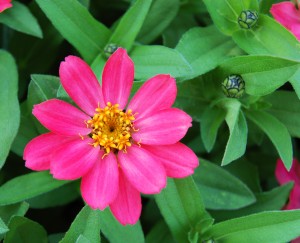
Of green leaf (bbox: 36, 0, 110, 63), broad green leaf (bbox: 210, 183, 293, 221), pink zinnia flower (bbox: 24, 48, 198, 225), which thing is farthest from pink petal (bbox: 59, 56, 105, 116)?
broad green leaf (bbox: 210, 183, 293, 221)

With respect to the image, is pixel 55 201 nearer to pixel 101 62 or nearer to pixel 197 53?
pixel 101 62

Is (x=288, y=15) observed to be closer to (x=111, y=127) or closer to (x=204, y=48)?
(x=204, y=48)

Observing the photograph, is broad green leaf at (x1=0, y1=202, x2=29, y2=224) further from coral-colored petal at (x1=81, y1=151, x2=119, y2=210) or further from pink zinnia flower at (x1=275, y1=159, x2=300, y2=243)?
pink zinnia flower at (x1=275, y1=159, x2=300, y2=243)

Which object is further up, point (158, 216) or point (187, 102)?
point (187, 102)

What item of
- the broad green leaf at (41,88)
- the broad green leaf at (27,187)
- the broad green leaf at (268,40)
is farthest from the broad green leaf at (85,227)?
the broad green leaf at (268,40)

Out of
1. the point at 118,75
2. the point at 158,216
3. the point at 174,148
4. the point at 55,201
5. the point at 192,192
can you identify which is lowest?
the point at 158,216

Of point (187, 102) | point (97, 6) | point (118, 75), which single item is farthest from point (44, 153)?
point (97, 6)

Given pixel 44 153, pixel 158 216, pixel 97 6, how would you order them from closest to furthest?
pixel 44 153, pixel 158 216, pixel 97 6
